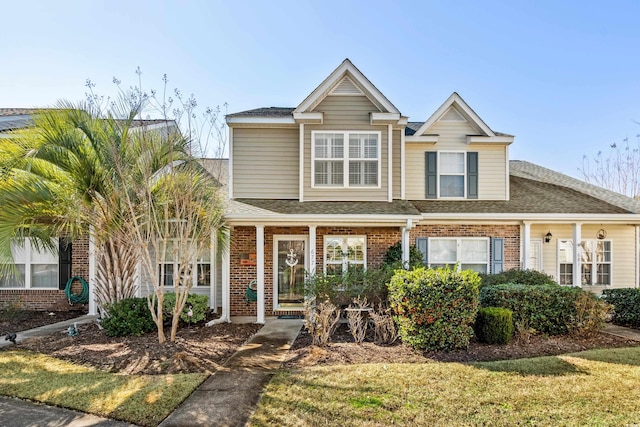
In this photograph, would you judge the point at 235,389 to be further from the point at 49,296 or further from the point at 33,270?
the point at 33,270

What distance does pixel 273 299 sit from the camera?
431 inches

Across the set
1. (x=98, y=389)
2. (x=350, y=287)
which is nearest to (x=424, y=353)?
(x=350, y=287)

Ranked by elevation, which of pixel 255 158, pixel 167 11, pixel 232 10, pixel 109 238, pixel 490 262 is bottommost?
pixel 490 262

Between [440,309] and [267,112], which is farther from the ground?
[267,112]

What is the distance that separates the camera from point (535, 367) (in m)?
5.96

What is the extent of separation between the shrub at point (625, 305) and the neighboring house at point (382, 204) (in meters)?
1.62

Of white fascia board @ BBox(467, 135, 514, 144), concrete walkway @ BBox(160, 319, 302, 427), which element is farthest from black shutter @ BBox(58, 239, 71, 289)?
white fascia board @ BBox(467, 135, 514, 144)

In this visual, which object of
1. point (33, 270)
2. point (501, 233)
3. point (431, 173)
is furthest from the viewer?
point (431, 173)

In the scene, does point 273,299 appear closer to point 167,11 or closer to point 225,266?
point 225,266

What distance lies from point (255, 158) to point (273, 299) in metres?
4.53

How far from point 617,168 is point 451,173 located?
2511 centimetres

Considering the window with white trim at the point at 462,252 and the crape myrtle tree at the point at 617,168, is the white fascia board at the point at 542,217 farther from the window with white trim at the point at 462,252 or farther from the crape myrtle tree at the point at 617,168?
the crape myrtle tree at the point at 617,168

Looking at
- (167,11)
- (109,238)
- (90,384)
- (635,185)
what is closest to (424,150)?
(167,11)

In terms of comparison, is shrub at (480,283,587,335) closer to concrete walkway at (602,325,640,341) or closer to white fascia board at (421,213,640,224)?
concrete walkway at (602,325,640,341)
